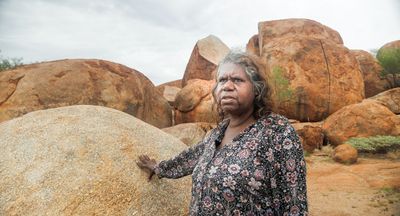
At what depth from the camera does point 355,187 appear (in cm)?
584

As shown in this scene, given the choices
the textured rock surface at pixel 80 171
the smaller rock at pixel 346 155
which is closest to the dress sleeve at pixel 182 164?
the textured rock surface at pixel 80 171

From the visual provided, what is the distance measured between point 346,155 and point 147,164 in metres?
5.48

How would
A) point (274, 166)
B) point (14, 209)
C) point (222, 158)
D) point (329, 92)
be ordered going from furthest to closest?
point (329, 92), point (14, 209), point (222, 158), point (274, 166)

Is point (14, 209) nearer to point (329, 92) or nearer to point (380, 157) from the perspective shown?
point (380, 157)

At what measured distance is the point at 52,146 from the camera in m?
3.06

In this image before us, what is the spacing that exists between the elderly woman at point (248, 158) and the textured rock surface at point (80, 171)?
832mm

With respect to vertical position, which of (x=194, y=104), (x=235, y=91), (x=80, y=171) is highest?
(x=235, y=91)

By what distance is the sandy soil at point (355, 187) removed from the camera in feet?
16.0

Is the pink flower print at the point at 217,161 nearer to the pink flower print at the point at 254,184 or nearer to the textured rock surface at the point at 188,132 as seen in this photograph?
the pink flower print at the point at 254,184

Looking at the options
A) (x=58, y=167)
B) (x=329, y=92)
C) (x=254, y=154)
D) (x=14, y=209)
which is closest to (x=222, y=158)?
(x=254, y=154)

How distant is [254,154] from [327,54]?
10.3 meters

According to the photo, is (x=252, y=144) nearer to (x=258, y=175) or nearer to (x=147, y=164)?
(x=258, y=175)

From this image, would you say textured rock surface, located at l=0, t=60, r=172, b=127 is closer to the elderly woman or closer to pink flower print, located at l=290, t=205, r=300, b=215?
the elderly woman

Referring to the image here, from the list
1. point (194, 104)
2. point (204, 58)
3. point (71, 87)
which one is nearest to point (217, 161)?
point (71, 87)
